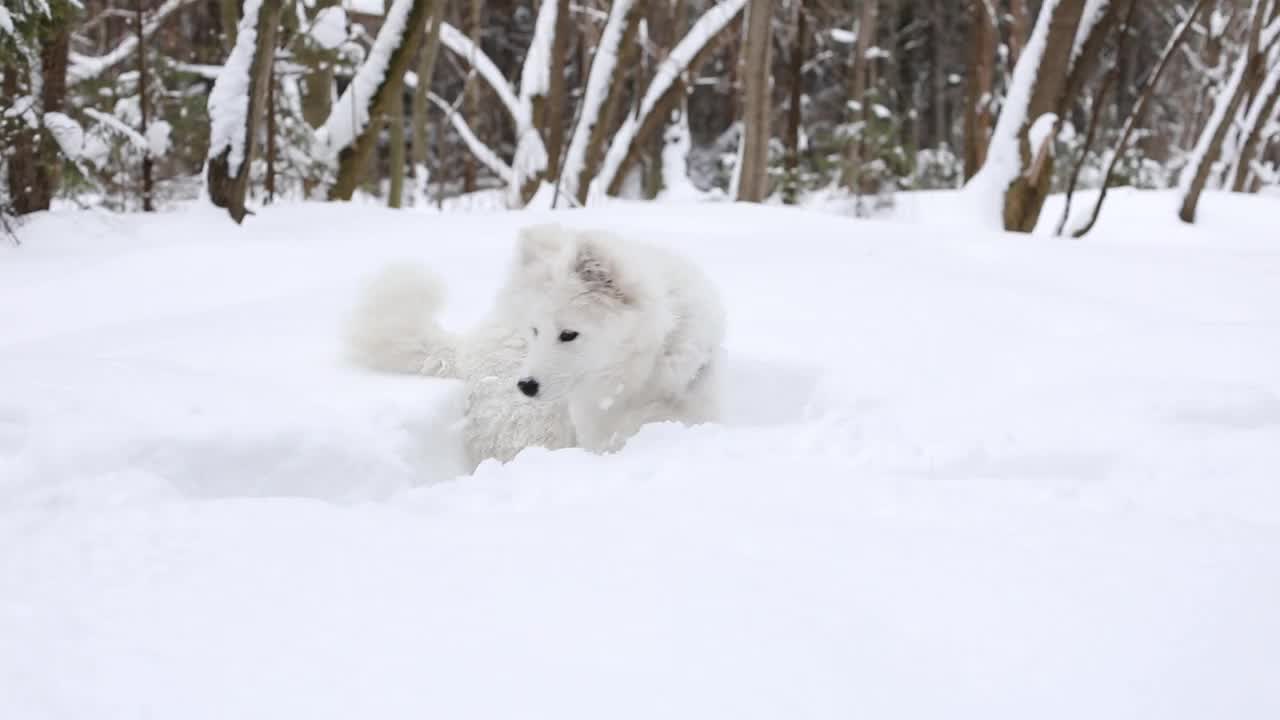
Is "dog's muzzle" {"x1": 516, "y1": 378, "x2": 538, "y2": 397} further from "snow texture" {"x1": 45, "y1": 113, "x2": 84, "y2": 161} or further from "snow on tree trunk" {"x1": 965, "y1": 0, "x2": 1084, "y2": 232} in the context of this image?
"snow on tree trunk" {"x1": 965, "y1": 0, "x2": 1084, "y2": 232}

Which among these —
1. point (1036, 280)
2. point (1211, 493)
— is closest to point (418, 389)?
point (1211, 493)

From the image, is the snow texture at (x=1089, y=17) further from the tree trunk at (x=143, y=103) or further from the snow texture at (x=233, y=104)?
the tree trunk at (x=143, y=103)

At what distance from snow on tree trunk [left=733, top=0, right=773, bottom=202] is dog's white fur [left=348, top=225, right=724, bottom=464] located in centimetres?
633

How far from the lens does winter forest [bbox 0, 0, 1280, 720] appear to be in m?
1.31

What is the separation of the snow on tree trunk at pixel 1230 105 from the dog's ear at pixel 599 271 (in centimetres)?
834

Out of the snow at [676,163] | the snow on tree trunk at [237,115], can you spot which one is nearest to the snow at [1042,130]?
the snow on tree trunk at [237,115]

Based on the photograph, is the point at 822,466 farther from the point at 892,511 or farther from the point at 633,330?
the point at 633,330

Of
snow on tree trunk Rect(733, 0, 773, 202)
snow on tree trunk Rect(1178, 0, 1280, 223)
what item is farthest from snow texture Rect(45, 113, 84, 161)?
snow on tree trunk Rect(1178, 0, 1280, 223)

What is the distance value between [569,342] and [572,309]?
4.4 inches

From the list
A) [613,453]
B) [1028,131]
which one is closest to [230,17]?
[1028,131]

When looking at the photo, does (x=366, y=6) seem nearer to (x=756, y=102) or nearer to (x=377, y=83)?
(x=377, y=83)

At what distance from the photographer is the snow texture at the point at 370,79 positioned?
7.74m

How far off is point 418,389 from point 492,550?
189cm

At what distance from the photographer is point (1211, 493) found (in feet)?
6.40
